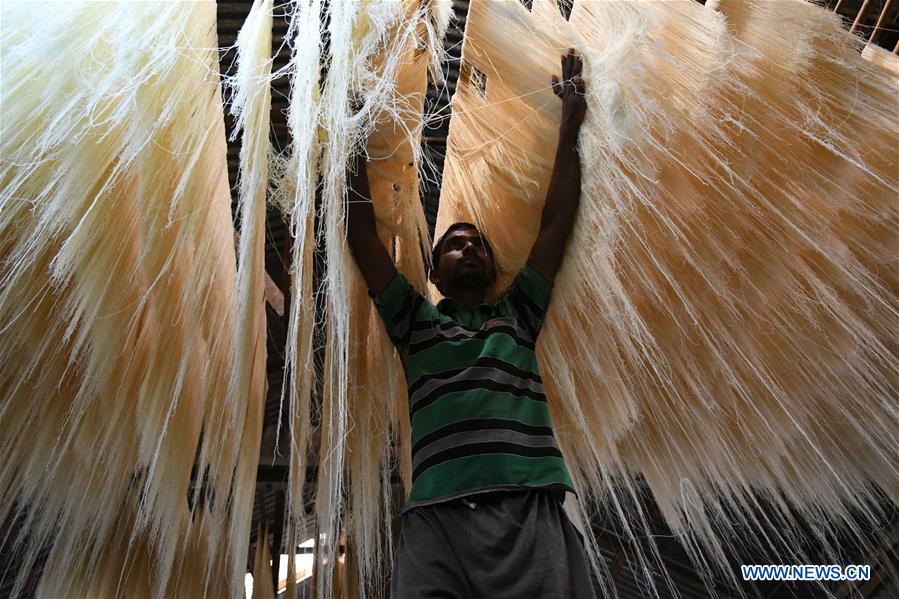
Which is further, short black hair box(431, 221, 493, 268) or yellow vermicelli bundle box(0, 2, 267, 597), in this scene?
short black hair box(431, 221, 493, 268)

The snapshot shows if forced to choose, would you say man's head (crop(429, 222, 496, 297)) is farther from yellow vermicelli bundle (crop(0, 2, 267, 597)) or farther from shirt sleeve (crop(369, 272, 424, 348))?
yellow vermicelli bundle (crop(0, 2, 267, 597))

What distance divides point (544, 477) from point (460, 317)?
0.36 m

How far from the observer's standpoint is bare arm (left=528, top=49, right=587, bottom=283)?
1.10 metres

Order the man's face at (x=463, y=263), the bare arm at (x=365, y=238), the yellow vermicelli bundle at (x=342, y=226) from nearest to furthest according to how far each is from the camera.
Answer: the yellow vermicelli bundle at (x=342, y=226), the bare arm at (x=365, y=238), the man's face at (x=463, y=263)

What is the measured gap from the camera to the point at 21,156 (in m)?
0.81

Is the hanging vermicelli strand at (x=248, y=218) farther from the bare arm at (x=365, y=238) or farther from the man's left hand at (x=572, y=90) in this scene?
the man's left hand at (x=572, y=90)

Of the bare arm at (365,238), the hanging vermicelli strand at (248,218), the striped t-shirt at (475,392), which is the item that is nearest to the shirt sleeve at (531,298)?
the striped t-shirt at (475,392)

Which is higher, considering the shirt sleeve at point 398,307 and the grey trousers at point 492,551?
the shirt sleeve at point 398,307

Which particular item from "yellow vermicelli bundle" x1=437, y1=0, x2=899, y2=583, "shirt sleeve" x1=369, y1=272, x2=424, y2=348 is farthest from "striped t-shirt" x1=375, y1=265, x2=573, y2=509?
"yellow vermicelli bundle" x1=437, y1=0, x2=899, y2=583

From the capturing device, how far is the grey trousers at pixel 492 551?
0.83 meters

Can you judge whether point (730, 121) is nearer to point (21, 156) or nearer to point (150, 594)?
point (21, 156)

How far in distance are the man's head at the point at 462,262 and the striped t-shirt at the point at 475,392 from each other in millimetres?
47

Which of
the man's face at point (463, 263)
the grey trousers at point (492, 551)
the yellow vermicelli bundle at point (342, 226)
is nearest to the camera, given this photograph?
the grey trousers at point (492, 551)

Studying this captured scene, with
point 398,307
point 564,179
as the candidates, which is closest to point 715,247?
point 564,179
